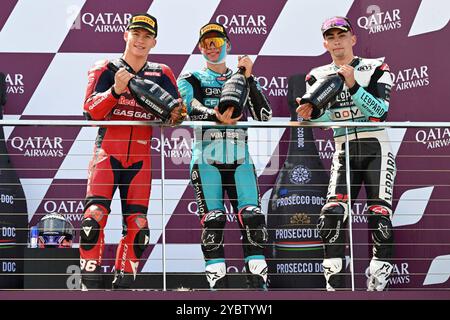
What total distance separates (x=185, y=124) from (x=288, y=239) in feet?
5.87

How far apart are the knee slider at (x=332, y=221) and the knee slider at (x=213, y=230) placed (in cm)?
55

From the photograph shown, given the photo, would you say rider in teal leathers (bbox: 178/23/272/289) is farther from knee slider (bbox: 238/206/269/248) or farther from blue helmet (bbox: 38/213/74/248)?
blue helmet (bbox: 38/213/74/248)

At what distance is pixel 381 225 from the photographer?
241 inches

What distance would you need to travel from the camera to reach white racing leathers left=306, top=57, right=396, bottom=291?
20.1 feet

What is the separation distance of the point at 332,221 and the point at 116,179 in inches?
46.8

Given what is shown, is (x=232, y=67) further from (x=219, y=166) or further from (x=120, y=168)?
(x=120, y=168)

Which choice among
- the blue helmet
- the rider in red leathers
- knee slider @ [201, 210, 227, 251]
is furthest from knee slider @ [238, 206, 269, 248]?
the blue helmet

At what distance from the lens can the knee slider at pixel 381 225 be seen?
611 centimetres

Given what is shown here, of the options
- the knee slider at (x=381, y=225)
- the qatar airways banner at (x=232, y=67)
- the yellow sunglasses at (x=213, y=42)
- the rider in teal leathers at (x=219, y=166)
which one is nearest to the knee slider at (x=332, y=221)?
the knee slider at (x=381, y=225)

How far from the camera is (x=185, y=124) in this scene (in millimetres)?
6043

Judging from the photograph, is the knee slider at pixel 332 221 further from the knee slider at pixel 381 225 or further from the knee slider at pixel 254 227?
the knee slider at pixel 254 227

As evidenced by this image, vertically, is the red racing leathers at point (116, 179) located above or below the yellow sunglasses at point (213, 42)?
below

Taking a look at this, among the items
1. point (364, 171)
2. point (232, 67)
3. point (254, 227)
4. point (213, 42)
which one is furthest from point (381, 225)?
point (232, 67)
